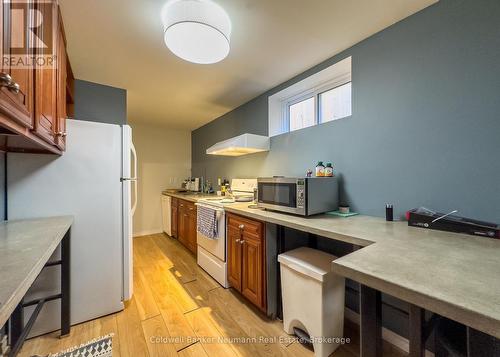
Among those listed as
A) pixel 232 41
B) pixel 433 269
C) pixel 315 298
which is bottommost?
pixel 315 298

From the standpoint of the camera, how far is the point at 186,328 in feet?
5.28

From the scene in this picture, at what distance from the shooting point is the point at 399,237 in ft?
3.56

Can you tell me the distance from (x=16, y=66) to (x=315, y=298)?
185 cm

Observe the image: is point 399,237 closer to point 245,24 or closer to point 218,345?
point 218,345

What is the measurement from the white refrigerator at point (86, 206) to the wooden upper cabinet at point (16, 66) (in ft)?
2.73

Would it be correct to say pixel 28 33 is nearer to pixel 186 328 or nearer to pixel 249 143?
pixel 249 143

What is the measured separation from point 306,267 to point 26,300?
1.96m

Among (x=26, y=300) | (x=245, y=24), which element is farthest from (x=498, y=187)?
(x=26, y=300)

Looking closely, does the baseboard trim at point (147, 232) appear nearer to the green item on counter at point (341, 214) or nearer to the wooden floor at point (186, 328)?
the wooden floor at point (186, 328)

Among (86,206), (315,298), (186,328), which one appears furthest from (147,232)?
(315,298)

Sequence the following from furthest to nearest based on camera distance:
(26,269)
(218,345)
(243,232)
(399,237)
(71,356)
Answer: (243,232), (218,345), (71,356), (399,237), (26,269)

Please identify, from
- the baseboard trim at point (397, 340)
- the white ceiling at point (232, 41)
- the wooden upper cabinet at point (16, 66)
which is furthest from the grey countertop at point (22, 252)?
the baseboard trim at point (397, 340)

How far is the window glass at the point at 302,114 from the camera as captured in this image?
2316mm

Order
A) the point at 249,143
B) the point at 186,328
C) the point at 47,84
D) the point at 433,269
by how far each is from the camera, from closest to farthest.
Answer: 1. the point at 433,269
2. the point at 47,84
3. the point at 186,328
4. the point at 249,143
